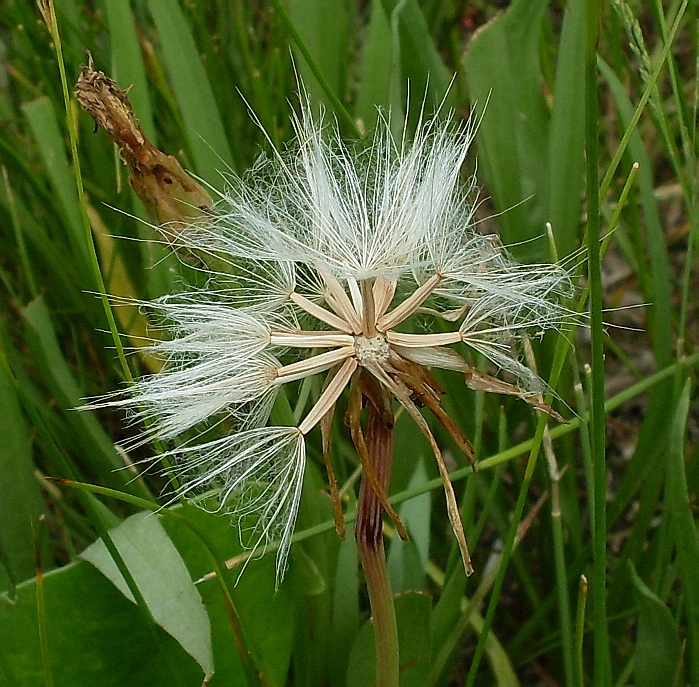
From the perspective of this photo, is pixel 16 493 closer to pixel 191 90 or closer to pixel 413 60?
pixel 191 90

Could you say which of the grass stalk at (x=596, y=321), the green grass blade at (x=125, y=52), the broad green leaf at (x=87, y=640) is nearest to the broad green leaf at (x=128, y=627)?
the broad green leaf at (x=87, y=640)

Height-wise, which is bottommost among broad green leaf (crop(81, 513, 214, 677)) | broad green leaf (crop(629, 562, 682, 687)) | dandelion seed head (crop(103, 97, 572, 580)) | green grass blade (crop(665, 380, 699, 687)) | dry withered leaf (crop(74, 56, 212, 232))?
broad green leaf (crop(629, 562, 682, 687))

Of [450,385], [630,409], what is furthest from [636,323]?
[450,385]

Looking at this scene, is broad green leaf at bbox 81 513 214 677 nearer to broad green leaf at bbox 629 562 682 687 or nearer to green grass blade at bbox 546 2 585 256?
broad green leaf at bbox 629 562 682 687

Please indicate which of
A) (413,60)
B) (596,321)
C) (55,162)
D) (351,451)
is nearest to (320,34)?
(413,60)

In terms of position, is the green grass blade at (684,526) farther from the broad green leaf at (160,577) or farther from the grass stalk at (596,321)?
the broad green leaf at (160,577)

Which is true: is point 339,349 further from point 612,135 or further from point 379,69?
point 612,135

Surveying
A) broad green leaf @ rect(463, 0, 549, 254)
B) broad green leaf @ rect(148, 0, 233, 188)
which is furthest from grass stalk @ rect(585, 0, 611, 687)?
broad green leaf @ rect(148, 0, 233, 188)
